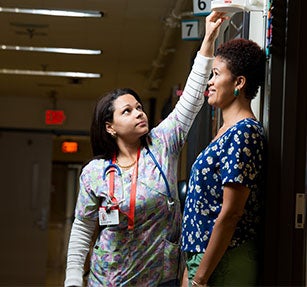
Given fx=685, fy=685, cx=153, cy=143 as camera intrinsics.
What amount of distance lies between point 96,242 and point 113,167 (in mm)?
267

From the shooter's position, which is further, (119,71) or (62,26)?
(119,71)

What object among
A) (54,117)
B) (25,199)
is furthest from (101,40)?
(25,199)

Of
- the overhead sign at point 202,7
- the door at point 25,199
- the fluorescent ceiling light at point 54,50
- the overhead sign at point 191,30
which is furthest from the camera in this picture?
the door at point 25,199

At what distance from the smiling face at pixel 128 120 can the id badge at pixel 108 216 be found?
0.26 metres

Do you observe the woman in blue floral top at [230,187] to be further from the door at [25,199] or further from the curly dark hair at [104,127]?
the door at [25,199]

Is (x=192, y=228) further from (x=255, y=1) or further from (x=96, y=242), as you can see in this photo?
(x=255, y=1)

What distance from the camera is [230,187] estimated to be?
1873 mm

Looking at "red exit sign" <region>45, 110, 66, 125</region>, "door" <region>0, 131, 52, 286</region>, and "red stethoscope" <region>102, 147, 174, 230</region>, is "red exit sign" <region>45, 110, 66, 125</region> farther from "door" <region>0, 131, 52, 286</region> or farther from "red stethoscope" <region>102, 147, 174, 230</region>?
"red stethoscope" <region>102, 147, 174, 230</region>

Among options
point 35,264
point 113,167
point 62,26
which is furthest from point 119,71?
point 113,167

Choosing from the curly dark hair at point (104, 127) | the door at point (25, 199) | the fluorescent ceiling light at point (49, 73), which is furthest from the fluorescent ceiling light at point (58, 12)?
the door at point (25, 199)

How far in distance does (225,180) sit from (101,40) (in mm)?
5385

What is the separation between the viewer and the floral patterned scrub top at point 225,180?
1.90m

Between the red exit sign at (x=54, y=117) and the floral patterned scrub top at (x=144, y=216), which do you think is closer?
the floral patterned scrub top at (x=144, y=216)

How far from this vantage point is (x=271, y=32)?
81.4 inches
